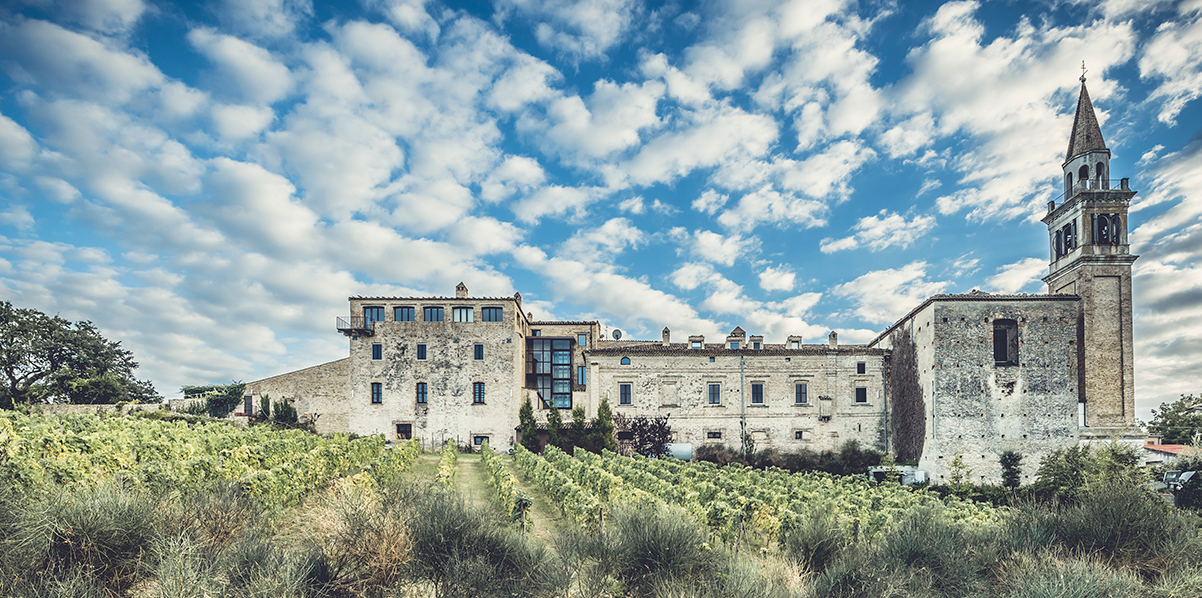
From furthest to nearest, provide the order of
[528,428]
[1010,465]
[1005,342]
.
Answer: [528,428], [1005,342], [1010,465]

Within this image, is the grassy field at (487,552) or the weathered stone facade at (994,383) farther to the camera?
the weathered stone facade at (994,383)

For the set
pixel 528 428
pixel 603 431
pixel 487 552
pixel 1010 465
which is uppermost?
pixel 487 552

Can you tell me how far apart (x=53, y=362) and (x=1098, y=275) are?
63.6 metres

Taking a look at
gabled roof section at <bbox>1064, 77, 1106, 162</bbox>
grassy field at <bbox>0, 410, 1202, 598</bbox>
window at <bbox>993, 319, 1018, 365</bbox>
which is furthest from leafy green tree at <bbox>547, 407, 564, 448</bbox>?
gabled roof section at <bbox>1064, 77, 1106, 162</bbox>

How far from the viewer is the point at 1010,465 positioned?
2905 cm

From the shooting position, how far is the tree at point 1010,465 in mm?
28672

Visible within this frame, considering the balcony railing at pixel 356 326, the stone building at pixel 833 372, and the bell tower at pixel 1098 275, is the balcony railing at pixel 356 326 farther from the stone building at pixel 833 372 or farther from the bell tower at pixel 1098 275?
the bell tower at pixel 1098 275

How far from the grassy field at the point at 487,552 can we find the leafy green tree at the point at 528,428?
2295 cm

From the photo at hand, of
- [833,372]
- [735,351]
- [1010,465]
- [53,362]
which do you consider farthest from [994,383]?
[53,362]

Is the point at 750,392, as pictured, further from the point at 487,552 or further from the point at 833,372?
the point at 487,552

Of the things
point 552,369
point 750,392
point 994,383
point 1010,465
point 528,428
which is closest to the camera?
point 1010,465

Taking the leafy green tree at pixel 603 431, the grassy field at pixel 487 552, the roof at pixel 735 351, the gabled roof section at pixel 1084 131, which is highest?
the gabled roof section at pixel 1084 131

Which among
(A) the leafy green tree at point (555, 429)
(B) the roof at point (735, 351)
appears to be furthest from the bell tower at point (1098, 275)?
(A) the leafy green tree at point (555, 429)

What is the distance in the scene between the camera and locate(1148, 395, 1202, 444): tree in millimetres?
31828
